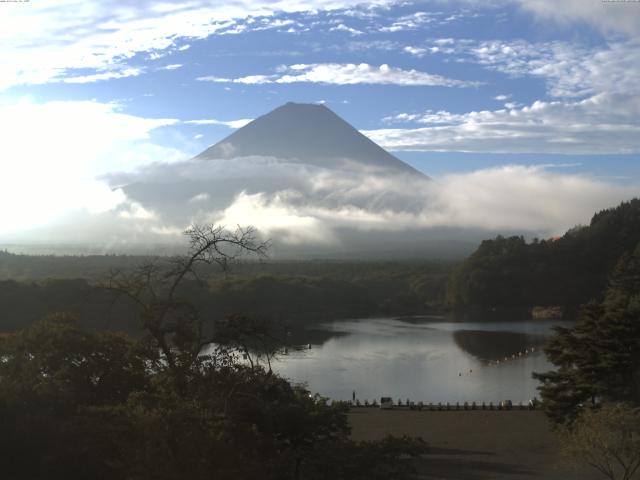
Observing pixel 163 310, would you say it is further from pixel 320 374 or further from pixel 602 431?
pixel 320 374

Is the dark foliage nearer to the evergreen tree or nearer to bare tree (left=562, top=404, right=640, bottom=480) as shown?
bare tree (left=562, top=404, right=640, bottom=480)

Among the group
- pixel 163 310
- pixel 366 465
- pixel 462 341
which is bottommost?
pixel 462 341

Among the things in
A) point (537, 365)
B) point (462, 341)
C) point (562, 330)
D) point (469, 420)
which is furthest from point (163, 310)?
point (462, 341)

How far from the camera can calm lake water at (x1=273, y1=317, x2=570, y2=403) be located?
20328 millimetres

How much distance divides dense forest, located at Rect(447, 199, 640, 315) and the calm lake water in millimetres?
9950

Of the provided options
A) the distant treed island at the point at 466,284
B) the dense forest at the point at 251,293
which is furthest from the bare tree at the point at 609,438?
the distant treed island at the point at 466,284

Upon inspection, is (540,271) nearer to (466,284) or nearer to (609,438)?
(466,284)

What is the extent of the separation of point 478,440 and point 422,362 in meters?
12.0

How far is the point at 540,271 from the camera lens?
1944 inches

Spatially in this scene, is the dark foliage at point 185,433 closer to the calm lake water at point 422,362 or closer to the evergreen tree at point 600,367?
the evergreen tree at point 600,367

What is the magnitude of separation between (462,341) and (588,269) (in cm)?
2314

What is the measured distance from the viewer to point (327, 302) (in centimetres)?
4575

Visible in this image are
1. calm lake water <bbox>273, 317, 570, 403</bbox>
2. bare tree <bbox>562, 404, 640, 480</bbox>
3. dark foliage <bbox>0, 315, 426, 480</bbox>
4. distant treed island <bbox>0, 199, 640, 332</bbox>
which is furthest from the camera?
distant treed island <bbox>0, 199, 640, 332</bbox>

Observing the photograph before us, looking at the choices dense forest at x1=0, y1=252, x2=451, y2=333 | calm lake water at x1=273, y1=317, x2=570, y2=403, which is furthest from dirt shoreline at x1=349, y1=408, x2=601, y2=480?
dense forest at x1=0, y1=252, x2=451, y2=333
